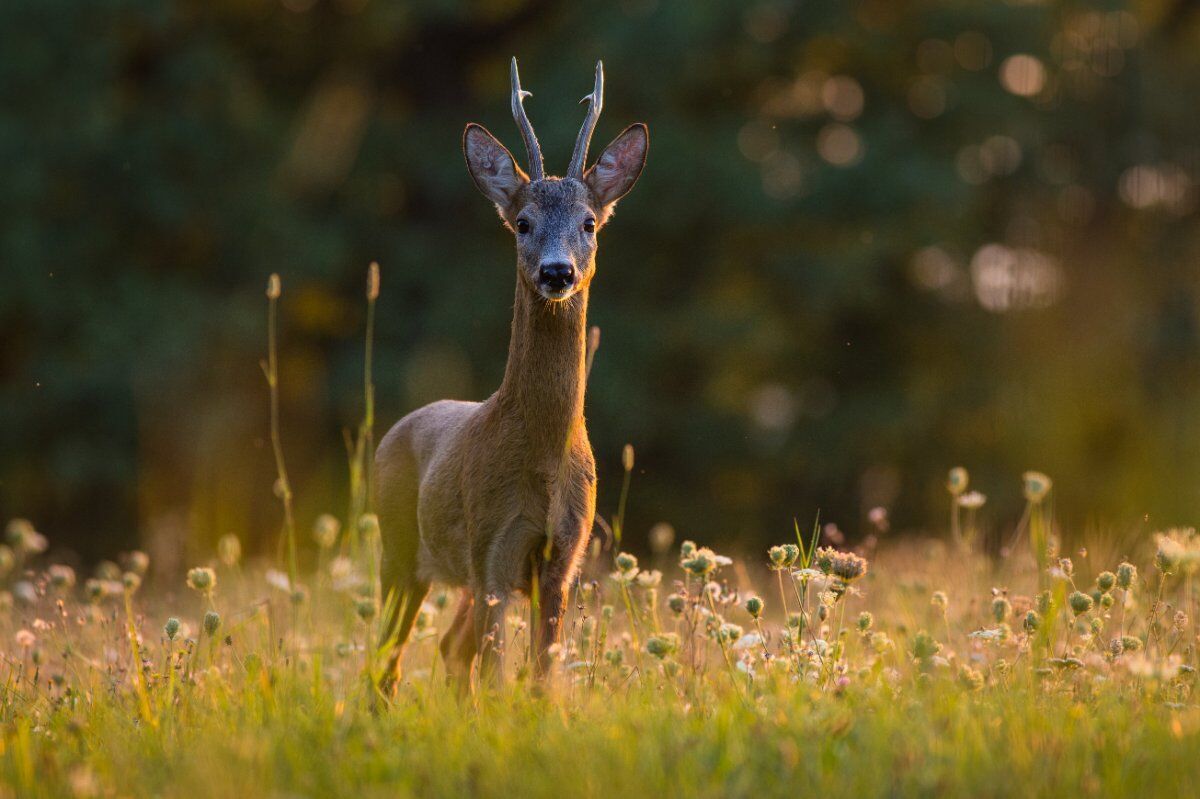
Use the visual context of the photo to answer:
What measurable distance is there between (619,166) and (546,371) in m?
1.08

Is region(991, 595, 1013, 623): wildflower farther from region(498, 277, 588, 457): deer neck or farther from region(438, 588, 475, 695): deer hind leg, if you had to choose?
region(438, 588, 475, 695): deer hind leg

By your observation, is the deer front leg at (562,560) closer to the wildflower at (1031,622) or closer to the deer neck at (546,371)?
the deer neck at (546,371)

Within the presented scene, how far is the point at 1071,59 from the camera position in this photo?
20.5 m

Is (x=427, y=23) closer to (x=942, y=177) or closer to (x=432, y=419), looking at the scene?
(x=942, y=177)

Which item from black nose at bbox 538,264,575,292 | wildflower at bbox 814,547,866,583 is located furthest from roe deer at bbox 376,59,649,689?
wildflower at bbox 814,547,866,583

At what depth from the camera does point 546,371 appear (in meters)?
5.52

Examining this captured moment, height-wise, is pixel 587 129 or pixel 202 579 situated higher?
pixel 587 129

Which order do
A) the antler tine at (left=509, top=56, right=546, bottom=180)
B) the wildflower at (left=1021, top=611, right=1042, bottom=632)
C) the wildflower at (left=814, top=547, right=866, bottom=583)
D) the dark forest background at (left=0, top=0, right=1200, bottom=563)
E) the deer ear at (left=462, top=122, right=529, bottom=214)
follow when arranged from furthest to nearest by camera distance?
the dark forest background at (left=0, top=0, right=1200, bottom=563) → the deer ear at (left=462, top=122, right=529, bottom=214) → the antler tine at (left=509, top=56, right=546, bottom=180) → the wildflower at (left=1021, top=611, right=1042, bottom=632) → the wildflower at (left=814, top=547, right=866, bottom=583)

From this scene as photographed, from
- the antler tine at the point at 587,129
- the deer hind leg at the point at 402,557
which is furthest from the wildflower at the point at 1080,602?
the deer hind leg at the point at 402,557

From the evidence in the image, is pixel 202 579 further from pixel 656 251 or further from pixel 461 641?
pixel 656 251

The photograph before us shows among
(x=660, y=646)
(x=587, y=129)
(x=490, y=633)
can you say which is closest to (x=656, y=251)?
(x=587, y=129)

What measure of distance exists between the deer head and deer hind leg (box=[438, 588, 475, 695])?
1.43 meters

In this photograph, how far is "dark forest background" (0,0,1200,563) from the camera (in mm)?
16234

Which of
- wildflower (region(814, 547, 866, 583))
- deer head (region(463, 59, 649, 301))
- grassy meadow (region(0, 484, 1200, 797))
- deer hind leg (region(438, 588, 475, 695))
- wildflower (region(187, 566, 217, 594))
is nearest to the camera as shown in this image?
grassy meadow (region(0, 484, 1200, 797))
